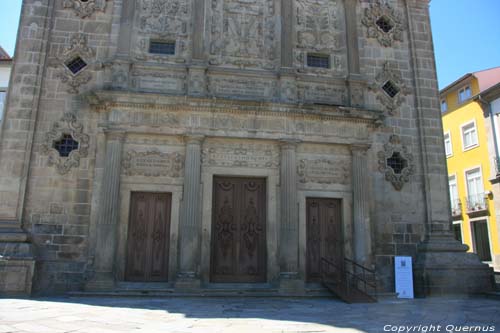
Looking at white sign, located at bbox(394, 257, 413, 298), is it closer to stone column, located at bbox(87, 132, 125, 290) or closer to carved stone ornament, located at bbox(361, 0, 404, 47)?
carved stone ornament, located at bbox(361, 0, 404, 47)

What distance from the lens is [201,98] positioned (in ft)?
35.2

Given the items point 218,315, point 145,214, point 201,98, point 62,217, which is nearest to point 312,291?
point 218,315

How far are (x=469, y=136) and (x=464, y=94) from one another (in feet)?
8.83

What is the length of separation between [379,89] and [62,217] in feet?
31.1

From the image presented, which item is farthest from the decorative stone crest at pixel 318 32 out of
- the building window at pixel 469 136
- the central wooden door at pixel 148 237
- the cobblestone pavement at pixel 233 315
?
the building window at pixel 469 136

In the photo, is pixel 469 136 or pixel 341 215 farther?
pixel 469 136

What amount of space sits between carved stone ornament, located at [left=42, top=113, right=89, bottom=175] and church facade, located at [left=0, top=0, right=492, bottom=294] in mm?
36

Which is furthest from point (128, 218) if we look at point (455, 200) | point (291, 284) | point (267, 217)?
point (455, 200)

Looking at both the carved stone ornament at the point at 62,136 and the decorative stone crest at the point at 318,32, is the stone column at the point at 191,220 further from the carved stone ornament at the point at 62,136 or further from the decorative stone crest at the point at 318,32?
the decorative stone crest at the point at 318,32

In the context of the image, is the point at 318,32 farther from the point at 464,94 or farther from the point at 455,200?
the point at 455,200

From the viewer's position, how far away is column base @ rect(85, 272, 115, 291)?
9508 millimetres

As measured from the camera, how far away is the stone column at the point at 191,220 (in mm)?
9898

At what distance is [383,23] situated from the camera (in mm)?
12945

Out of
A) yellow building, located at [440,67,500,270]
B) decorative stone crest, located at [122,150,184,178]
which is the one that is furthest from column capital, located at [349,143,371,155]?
yellow building, located at [440,67,500,270]
